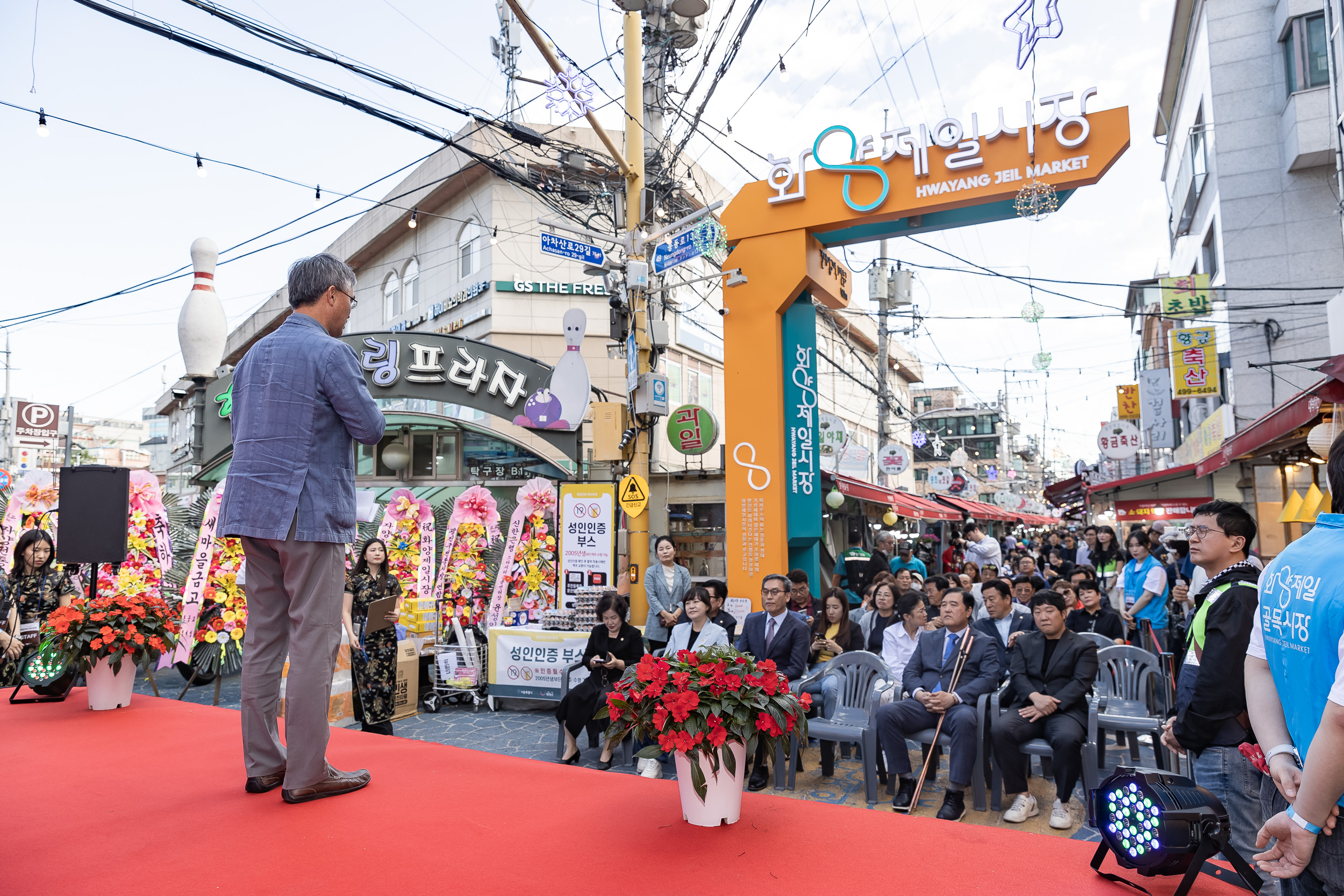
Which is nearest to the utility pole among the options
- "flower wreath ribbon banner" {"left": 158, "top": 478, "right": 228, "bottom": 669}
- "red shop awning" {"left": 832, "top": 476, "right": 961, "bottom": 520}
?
"red shop awning" {"left": 832, "top": 476, "right": 961, "bottom": 520}

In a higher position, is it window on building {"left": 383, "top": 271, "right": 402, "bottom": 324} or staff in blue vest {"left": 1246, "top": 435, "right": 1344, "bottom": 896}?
window on building {"left": 383, "top": 271, "right": 402, "bottom": 324}

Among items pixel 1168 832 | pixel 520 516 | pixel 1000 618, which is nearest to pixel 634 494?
pixel 520 516

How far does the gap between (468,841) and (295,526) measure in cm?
117

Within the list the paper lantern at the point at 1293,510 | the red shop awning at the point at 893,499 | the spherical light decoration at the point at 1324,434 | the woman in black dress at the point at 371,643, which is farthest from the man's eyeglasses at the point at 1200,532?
the red shop awning at the point at 893,499

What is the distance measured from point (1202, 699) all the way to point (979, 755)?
2599 millimetres

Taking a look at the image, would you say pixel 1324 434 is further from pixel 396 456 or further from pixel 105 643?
pixel 396 456

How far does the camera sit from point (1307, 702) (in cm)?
183

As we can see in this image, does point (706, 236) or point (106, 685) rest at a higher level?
point (706, 236)

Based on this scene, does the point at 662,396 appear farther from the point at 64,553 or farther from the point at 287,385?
the point at 287,385

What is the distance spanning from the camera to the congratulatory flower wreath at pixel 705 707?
2.69 meters

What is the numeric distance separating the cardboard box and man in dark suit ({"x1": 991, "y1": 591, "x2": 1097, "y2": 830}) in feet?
18.9

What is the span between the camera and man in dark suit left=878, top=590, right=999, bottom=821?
5.01 metres

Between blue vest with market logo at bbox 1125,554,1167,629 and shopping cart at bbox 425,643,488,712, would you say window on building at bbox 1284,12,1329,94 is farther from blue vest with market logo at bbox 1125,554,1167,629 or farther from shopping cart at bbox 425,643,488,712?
shopping cart at bbox 425,643,488,712

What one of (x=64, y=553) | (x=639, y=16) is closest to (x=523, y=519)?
(x=64, y=553)
